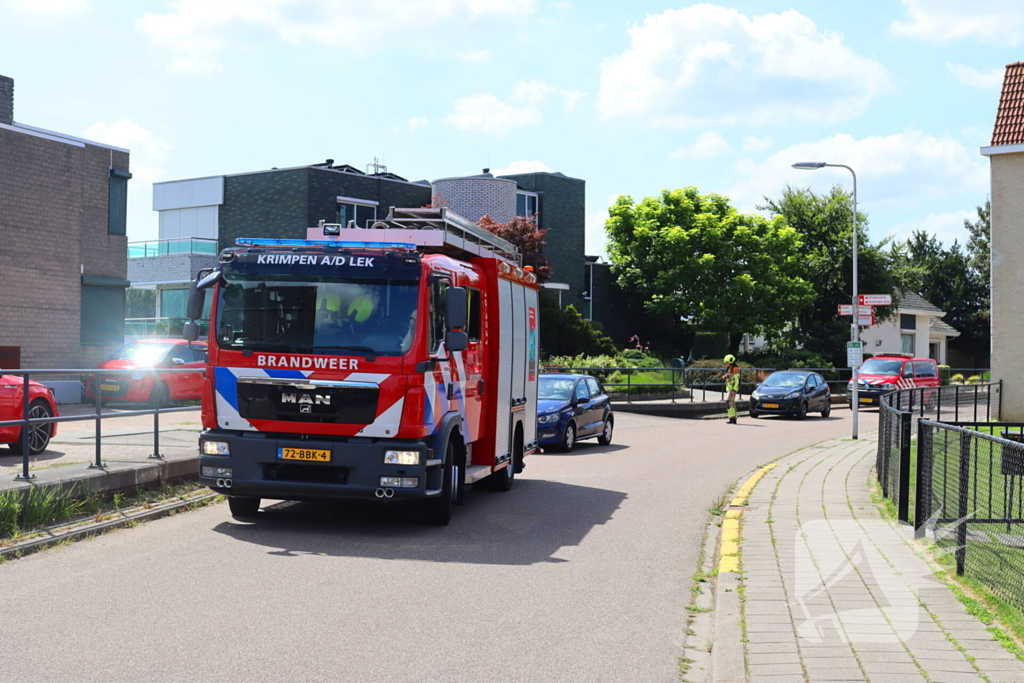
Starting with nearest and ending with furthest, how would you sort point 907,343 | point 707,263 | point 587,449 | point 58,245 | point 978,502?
point 978,502 < point 587,449 < point 58,245 < point 707,263 < point 907,343

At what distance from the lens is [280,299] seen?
388 inches

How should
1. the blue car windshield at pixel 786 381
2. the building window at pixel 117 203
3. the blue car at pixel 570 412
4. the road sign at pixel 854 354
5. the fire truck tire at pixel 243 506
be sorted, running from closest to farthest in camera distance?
the fire truck tire at pixel 243 506 → the blue car at pixel 570 412 → the road sign at pixel 854 354 → the building window at pixel 117 203 → the blue car windshield at pixel 786 381

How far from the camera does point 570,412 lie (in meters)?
19.1

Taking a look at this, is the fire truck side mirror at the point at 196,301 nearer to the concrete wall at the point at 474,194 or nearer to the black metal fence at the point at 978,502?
the black metal fence at the point at 978,502

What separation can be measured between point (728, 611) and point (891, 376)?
34.0 m

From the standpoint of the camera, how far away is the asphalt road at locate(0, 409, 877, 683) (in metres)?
5.61

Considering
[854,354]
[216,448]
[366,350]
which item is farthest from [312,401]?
[854,354]

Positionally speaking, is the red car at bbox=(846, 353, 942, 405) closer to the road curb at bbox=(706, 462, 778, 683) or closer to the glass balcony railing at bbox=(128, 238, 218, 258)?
the glass balcony railing at bbox=(128, 238, 218, 258)

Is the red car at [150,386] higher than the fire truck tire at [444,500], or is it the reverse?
the red car at [150,386]

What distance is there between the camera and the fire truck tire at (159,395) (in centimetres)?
1222

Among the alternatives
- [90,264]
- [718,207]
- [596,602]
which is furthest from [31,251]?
[718,207]

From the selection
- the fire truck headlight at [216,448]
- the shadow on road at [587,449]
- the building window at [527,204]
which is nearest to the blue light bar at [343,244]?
the fire truck headlight at [216,448]

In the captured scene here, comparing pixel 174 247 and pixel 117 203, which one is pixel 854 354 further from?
pixel 174 247

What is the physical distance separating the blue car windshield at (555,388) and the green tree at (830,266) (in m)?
Answer: 33.4
